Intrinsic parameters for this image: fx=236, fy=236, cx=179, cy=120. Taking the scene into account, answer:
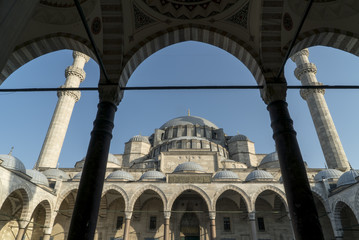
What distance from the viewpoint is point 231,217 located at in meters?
18.9

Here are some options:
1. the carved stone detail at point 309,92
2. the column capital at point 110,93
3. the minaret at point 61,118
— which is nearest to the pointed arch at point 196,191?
the minaret at point 61,118

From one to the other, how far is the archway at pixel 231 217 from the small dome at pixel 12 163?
1355 cm

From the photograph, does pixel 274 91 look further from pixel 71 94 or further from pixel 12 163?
pixel 71 94

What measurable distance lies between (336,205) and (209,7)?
16.0 metres

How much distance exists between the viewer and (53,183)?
1722 centimetres

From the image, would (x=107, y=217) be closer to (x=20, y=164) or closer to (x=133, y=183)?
(x=133, y=183)

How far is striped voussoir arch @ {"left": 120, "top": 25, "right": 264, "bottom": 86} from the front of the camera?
18.9ft

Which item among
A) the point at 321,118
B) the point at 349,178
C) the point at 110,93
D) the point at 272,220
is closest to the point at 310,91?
the point at 321,118

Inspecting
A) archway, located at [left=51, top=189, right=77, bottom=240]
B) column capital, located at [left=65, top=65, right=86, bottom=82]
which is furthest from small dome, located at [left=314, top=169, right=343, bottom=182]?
column capital, located at [left=65, top=65, right=86, bottom=82]

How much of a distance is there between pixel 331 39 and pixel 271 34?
1.48 meters

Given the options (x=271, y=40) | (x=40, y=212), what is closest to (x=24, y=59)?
(x=271, y=40)

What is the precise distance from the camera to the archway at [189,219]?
59.9 feet

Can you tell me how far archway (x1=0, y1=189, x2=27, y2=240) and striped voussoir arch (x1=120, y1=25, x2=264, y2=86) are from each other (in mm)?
12203

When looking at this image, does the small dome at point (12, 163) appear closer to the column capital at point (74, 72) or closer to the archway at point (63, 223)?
the archway at point (63, 223)
